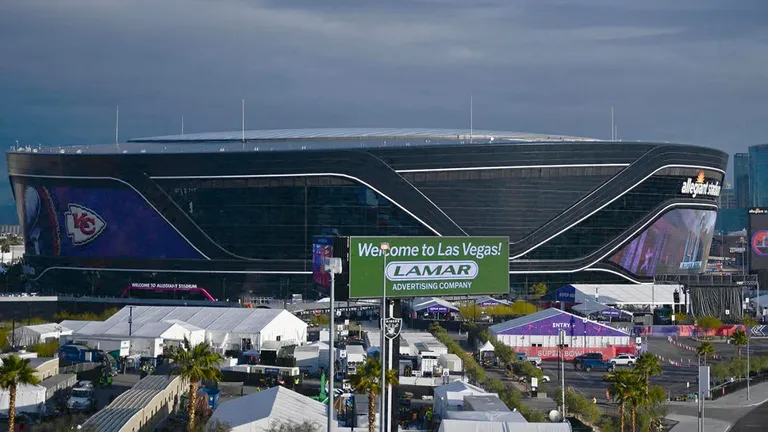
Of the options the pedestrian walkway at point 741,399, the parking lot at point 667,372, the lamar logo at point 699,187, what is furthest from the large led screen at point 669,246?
the pedestrian walkway at point 741,399

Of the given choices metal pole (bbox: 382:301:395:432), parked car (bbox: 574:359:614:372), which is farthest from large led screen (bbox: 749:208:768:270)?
metal pole (bbox: 382:301:395:432)

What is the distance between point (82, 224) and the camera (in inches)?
4877

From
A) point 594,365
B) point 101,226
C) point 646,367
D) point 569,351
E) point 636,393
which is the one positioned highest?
point 101,226

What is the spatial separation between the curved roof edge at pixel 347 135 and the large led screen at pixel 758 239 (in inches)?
907

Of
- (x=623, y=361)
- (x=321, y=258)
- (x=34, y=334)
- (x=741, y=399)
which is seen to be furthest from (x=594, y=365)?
(x=34, y=334)

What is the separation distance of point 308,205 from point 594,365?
51659 mm

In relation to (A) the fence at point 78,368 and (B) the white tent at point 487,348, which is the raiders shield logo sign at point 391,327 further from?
(B) the white tent at point 487,348

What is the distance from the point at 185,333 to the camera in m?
72.4

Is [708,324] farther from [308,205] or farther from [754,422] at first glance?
[754,422]

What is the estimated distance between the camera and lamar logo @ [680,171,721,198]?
134m

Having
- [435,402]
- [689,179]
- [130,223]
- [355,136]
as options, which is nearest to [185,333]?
[435,402]

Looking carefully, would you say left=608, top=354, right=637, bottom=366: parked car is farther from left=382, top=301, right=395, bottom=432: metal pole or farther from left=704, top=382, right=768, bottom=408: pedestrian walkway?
left=382, top=301, right=395, bottom=432: metal pole

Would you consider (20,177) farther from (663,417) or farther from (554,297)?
(663,417)

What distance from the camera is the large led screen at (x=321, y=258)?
41969 mm
